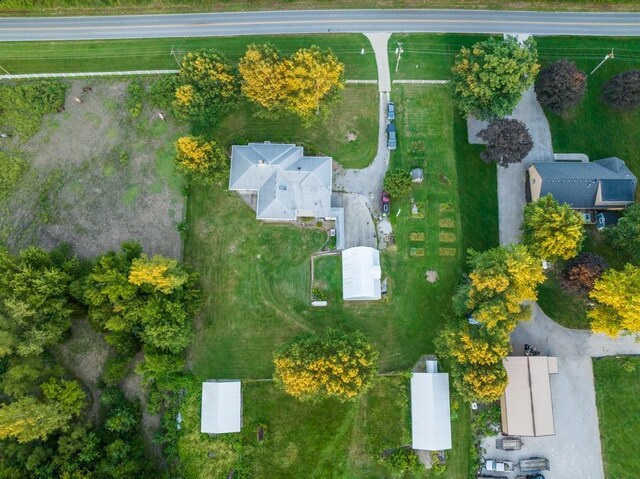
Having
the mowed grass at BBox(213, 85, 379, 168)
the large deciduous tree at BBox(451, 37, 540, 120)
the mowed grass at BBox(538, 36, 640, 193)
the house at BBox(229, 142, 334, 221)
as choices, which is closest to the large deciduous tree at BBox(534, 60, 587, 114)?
the mowed grass at BBox(538, 36, 640, 193)

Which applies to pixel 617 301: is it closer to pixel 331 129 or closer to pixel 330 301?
pixel 330 301

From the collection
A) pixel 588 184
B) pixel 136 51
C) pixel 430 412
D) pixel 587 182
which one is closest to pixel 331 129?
pixel 136 51

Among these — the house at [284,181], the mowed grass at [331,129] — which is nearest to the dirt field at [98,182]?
the mowed grass at [331,129]

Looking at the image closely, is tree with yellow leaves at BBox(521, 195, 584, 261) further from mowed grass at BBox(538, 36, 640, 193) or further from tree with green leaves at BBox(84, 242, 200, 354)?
tree with green leaves at BBox(84, 242, 200, 354)

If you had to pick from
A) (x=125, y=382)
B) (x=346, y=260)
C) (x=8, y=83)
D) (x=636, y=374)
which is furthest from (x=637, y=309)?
(x=8, y=83)

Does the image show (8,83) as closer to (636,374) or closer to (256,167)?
(256,167)
